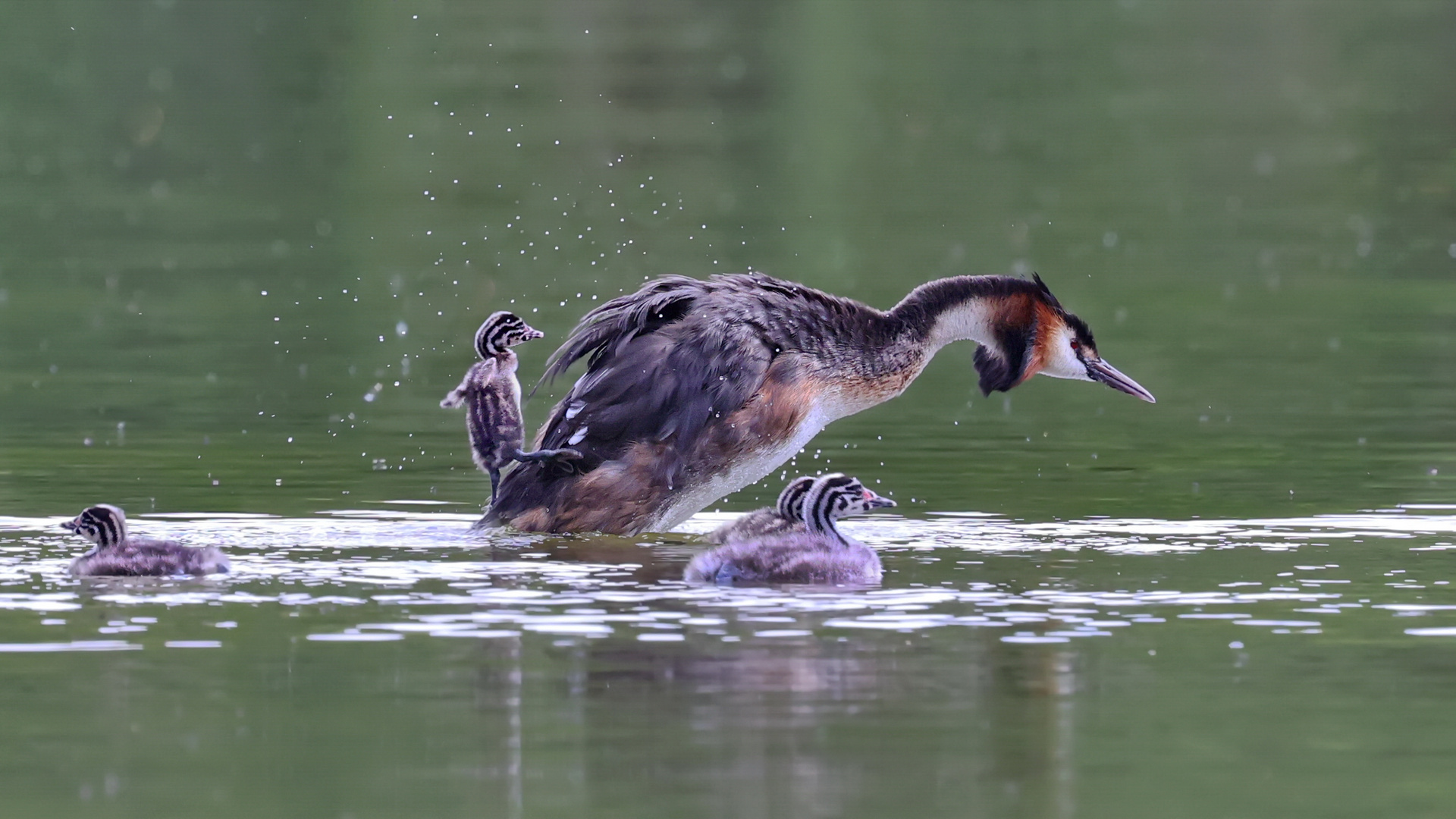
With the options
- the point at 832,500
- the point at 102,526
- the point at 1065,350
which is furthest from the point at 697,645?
the point at 1065,350

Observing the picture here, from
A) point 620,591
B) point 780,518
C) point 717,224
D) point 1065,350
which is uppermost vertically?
point 717,224

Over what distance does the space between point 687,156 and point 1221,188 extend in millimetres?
5710

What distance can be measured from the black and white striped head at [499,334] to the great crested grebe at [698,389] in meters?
0.22

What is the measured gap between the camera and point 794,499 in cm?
1202

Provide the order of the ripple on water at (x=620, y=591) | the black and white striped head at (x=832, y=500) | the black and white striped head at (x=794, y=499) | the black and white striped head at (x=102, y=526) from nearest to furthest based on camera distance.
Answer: the ripple on water at (x=620, y=591) < the black and white striped head at (x=102, y=526) < the black and white striped head at (x=832, y=500) < the black and white striped head at (x=794, y=499)

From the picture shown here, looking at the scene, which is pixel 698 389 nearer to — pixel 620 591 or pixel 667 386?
pixel 667 386

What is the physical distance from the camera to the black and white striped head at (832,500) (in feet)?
38.7

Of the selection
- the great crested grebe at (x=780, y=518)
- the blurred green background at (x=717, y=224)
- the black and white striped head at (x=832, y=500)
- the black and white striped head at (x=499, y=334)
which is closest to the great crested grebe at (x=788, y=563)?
the black and white striped head at (x=832, y=500)

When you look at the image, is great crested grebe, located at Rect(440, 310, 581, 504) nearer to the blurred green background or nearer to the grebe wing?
the grebe wing

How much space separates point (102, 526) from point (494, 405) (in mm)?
2400

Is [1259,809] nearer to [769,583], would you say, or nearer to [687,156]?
[769,583]

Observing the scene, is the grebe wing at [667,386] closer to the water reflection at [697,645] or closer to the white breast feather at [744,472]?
the white breast feather at [744,472]

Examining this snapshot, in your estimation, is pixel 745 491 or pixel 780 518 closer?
pixel 780 518

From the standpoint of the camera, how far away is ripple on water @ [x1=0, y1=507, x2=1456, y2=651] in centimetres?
990
